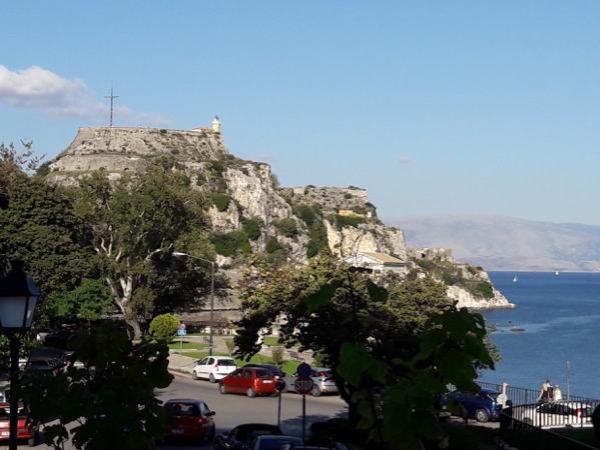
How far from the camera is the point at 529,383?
70375mm

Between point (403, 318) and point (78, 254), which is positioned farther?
point (78, 254)

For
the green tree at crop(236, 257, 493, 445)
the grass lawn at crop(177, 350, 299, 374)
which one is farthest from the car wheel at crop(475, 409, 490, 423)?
the grass lawn at crop(177, 350, 299, 374)

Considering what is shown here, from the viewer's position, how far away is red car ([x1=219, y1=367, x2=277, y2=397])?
4028 centimetres

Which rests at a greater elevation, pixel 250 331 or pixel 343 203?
pixel 343 203

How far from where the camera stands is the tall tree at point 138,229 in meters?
71.1

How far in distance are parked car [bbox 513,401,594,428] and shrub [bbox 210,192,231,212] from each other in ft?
318

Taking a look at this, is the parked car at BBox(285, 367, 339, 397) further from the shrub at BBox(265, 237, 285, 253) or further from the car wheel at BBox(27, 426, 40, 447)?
the shrub at BBox(265, 237, 285, 253)

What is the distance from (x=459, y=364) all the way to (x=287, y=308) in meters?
22.5

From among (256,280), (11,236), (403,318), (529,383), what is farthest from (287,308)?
(529,383)

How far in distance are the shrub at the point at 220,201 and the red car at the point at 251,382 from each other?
8166 centimetres

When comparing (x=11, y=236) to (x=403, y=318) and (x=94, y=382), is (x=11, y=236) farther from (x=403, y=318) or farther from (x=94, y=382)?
(x=94, y=382)

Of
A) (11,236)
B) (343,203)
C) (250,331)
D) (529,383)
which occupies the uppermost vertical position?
(343,203)

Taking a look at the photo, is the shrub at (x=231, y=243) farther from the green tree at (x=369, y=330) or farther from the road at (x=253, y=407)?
the road at (x=253, y=407)

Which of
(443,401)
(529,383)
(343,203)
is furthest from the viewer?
(343,203)
